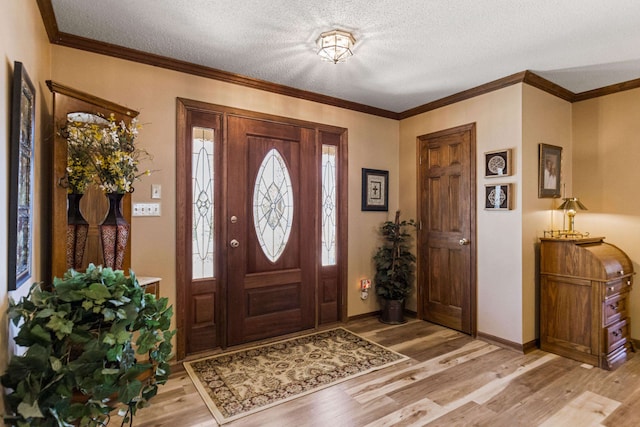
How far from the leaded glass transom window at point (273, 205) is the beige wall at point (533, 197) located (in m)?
2.16

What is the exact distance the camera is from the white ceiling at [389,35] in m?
2.10

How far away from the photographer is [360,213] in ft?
13.2

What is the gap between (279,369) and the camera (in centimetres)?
276

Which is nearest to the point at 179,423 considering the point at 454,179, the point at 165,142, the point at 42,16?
the point at 165,142

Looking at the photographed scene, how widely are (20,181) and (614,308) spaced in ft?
13.6

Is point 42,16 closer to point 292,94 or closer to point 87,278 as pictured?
point 87,278

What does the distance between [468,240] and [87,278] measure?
10.6 feet

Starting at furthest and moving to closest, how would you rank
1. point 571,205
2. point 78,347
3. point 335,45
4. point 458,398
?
point 571,205 < point 335,45 < point 458,398 < point 78,347

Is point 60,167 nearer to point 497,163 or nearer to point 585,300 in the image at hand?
point 497,163

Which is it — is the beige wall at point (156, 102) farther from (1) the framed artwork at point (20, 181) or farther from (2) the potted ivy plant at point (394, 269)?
(2) the potted ivy plant at point (394, 269)

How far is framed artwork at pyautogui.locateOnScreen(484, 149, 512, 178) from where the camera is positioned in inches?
125

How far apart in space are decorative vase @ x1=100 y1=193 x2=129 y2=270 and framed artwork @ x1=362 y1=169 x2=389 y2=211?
252 centimetres

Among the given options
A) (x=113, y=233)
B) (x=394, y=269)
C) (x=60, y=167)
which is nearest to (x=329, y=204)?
(x=394, y=269)

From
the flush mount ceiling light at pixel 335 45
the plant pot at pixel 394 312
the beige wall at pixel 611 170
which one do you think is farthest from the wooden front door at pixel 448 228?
the flush mount ceiling light at pixel 335 45
